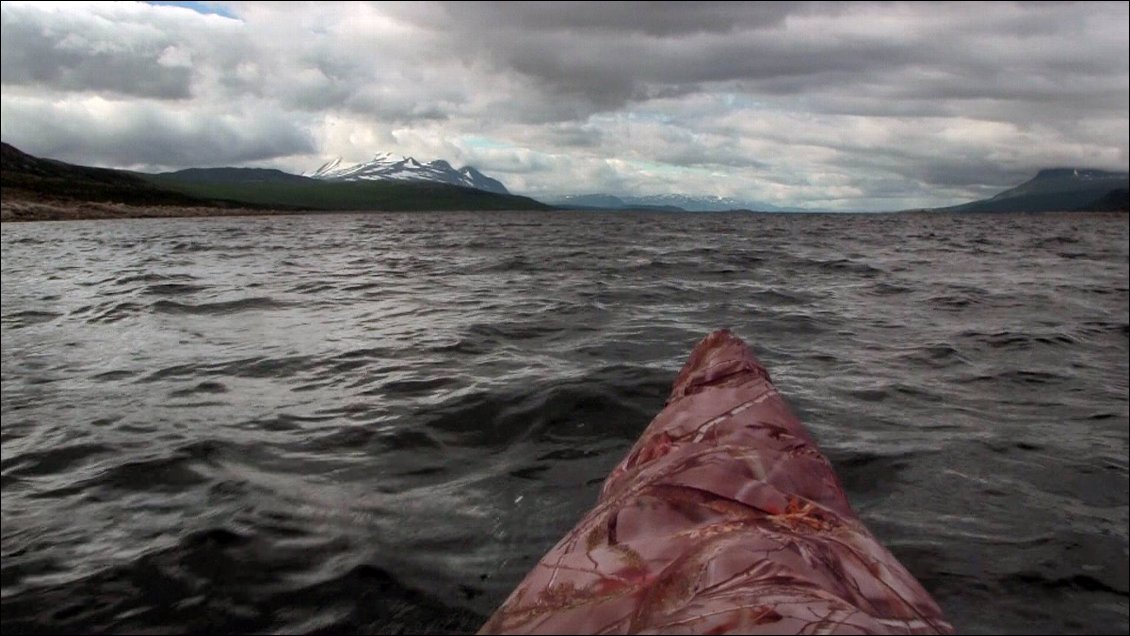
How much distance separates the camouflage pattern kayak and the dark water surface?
1430 mm

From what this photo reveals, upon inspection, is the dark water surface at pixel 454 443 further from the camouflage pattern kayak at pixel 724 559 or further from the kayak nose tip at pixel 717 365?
the camouflage pattern kayak at pixel 724 559

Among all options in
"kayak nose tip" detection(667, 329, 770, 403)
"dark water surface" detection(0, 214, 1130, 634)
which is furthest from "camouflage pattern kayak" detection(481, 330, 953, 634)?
"dark water surface" detection(0, 214, 1130, 634)

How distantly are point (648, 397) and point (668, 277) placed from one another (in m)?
12.7

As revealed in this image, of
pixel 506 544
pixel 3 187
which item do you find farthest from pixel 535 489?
pixel 3 187

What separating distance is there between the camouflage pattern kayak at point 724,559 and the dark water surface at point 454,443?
4.69 ft

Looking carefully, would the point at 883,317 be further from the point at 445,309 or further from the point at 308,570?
the point at 308,570

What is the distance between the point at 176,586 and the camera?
3998 mm

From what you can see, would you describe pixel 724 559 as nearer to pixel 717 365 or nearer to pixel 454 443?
pixel 717 365

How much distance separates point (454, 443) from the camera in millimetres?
6398

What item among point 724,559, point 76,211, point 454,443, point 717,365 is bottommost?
point 454,443

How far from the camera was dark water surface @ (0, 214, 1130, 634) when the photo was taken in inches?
156

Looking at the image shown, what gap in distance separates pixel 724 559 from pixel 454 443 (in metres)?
4.52

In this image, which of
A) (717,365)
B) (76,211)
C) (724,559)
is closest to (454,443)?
(717,365)

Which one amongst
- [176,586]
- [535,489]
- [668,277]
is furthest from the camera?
[668,277]
